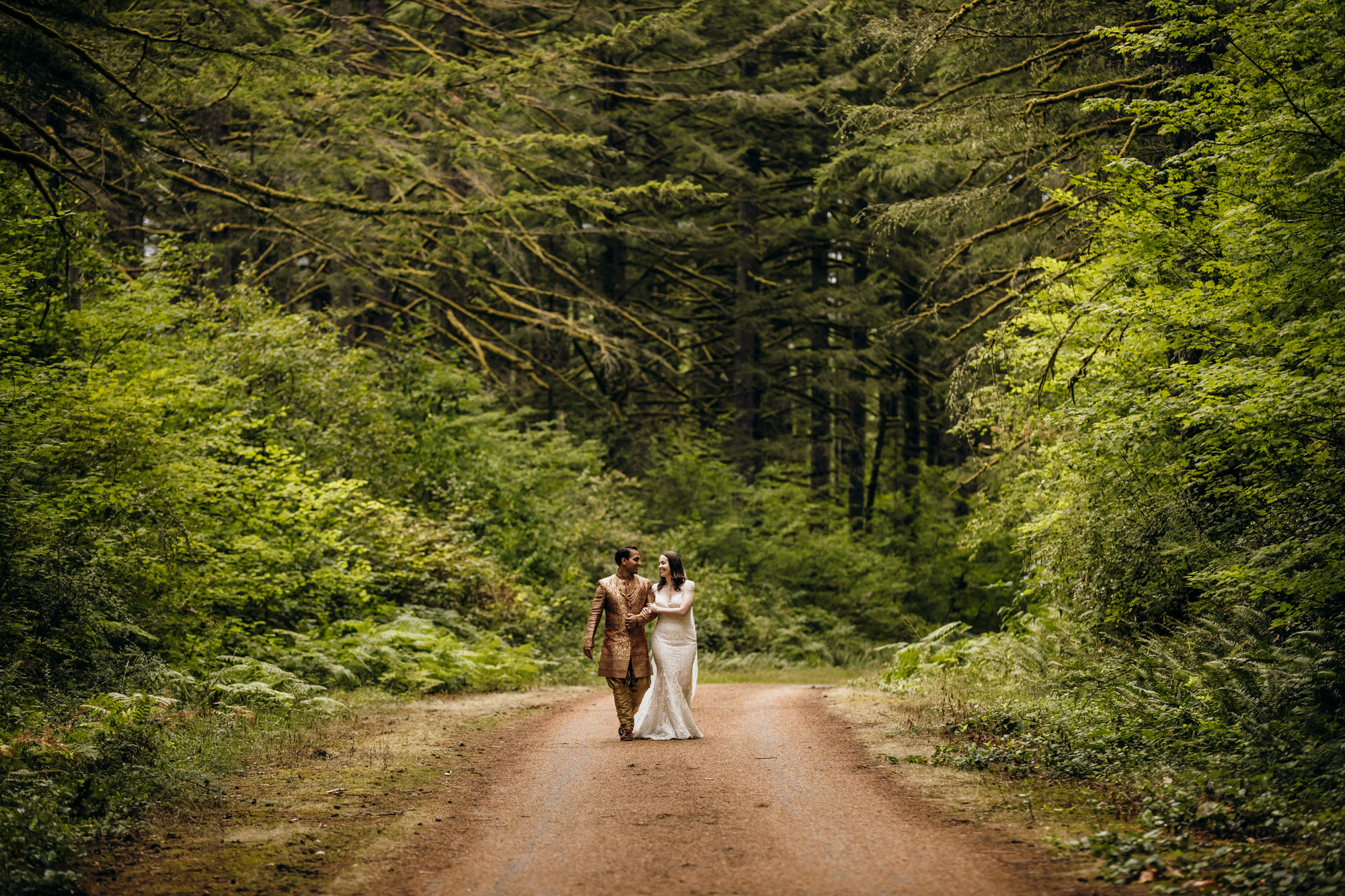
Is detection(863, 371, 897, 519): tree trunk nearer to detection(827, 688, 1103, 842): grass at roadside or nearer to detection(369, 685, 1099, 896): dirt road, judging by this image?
detection(827, 688, 1103, 842): grass at roadside

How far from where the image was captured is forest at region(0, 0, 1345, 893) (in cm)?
799

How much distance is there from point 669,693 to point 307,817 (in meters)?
4.40

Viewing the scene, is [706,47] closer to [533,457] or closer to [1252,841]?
[533,457]

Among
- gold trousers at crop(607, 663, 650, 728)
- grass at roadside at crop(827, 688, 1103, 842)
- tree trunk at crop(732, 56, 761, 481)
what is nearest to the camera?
grass at roadside at crop(827, 688, 1103, 842)

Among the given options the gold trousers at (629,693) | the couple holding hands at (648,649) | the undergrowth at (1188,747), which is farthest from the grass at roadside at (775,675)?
the couple holding hands at (648,649)

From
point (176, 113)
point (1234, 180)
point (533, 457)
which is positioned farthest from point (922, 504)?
point (176, 113)

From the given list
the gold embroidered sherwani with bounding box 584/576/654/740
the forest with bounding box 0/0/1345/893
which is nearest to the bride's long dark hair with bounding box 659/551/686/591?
the gold embroidered sherwani with bounding box 584/576/654/740

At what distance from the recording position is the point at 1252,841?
540 cm

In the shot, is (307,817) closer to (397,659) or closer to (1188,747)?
(1188,747)

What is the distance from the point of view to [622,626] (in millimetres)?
10438

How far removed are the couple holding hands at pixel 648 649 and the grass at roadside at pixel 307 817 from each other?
150 centimetres

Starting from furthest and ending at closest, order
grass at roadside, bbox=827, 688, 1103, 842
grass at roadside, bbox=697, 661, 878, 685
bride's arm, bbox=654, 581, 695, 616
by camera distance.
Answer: grass at roadside, bbox=697, 661, 878, 685 < bride's arm, bbox=654, 581, 695, 616 < grass at roadside, bbox=827, 688, 1103, 842

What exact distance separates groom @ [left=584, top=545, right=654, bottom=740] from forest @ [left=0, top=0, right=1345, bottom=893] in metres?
3.23

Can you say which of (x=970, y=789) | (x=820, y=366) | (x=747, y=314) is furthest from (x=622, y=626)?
(x=820, y=366)
